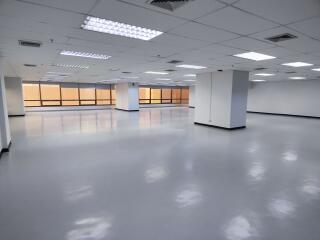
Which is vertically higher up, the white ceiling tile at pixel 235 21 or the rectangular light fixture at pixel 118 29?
the rectangular light fixture at pixel 118 29

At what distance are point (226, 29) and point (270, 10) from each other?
0.74 m

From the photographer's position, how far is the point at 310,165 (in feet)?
13.4

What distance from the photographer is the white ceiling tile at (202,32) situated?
115 inches

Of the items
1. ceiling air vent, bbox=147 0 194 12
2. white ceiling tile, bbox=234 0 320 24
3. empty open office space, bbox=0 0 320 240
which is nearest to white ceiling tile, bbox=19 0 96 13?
empty open office space, bbox=0 0 320 240

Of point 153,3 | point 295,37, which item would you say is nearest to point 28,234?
point 153,3

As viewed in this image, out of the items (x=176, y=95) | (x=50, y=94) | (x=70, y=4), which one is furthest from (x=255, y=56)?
(x=176, y=95)

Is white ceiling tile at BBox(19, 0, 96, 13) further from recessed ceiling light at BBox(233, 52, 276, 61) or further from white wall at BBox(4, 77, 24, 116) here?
white wall at BBox(4, 77, 24, 116)

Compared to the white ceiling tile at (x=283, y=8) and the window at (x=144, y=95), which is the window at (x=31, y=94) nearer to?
the window at (x=144, y=95)

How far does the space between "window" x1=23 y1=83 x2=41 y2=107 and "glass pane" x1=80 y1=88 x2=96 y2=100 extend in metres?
3.20

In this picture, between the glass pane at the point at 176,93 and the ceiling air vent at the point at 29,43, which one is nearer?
the ceiling air vent at the point at 29,43

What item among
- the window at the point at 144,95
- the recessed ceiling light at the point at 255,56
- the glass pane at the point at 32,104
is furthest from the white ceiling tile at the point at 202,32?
the window at the point at 144,95

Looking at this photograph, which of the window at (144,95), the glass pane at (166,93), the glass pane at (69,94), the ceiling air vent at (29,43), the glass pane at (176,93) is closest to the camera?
the ceiling air vent at (29,43)

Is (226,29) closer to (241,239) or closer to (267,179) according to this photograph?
(267,179)

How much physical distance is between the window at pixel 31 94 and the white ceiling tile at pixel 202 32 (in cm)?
1560
